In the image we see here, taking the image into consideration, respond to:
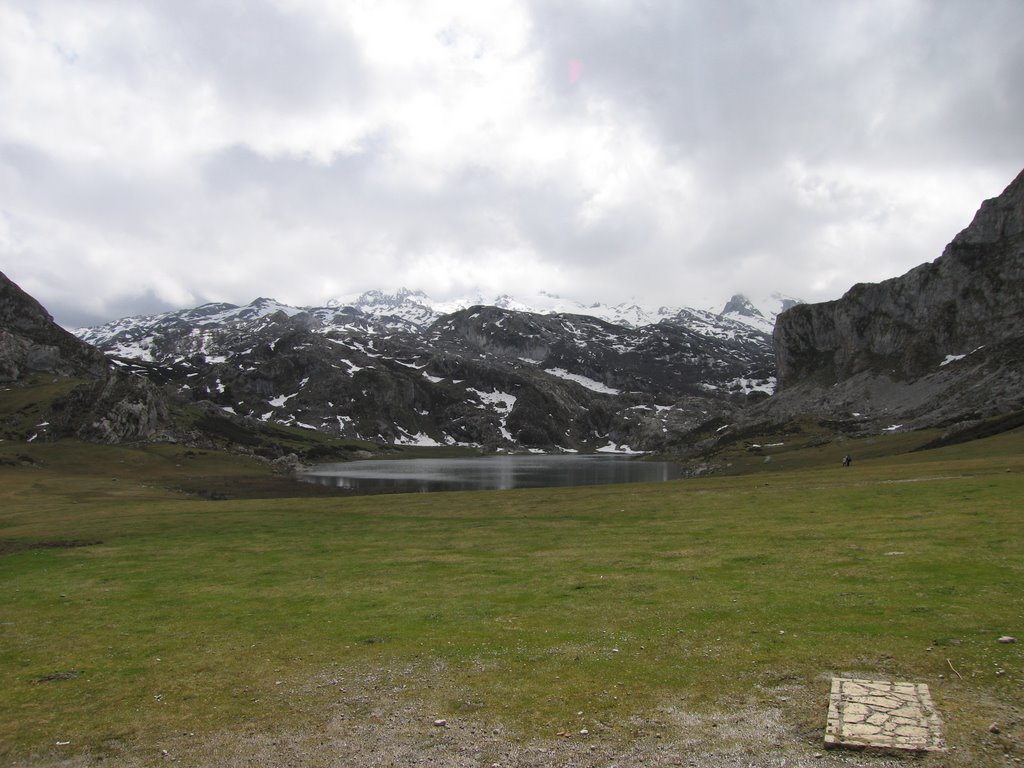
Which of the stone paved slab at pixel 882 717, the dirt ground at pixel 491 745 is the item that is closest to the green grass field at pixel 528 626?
the dirt ground at pixel 491 745

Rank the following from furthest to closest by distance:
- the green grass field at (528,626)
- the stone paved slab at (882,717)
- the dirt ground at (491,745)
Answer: the green grass field at (528,626) → the dirt ground at (491,745) → the stone paved slab at (882,717)

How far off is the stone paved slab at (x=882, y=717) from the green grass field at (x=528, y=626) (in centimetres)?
37

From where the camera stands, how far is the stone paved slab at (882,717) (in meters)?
11.3

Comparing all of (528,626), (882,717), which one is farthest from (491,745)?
(528,626)

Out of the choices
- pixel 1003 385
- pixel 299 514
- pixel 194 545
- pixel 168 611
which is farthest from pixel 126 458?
pixel 1003 385

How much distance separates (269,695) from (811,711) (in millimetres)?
12830

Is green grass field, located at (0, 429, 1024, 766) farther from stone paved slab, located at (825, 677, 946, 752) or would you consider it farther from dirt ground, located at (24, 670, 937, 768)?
stone paved slab, located at (825, 677, 946, 752)

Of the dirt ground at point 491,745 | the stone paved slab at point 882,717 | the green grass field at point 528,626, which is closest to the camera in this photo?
the stone paved slab at point 882,717

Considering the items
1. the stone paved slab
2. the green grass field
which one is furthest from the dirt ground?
the stone paved slab

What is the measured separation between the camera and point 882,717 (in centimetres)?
1226

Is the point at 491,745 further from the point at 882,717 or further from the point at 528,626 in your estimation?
the point at 528,626

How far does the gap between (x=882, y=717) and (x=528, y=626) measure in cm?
1072

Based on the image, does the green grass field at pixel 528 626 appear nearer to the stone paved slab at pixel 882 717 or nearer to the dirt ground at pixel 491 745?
the dirt ground at pixel 491 745

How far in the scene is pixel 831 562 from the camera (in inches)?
1029
